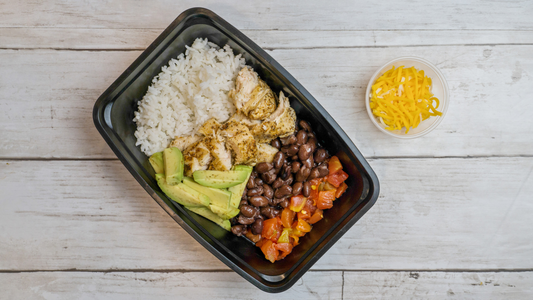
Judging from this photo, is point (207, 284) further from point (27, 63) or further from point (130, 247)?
point (27, 63)

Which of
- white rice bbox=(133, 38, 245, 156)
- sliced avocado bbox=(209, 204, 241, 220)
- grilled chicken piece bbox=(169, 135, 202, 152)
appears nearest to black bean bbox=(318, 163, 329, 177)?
sliced avocado bbox=(209, 204, 241, 220)

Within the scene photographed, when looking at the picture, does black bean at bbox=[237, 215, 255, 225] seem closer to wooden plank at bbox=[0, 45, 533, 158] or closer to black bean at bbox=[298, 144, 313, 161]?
black bean at bbox=[298, 144, 313, 161]

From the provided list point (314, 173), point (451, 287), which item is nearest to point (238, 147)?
point (314, 173)

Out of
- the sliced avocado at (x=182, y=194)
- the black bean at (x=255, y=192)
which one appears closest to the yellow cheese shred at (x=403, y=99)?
the black bean at (x=255, y=192)

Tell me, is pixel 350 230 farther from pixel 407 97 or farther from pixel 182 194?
pixel 182 194

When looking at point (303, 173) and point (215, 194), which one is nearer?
point (215, 194)

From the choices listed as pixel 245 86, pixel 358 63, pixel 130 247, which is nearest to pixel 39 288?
pixel 130 247
